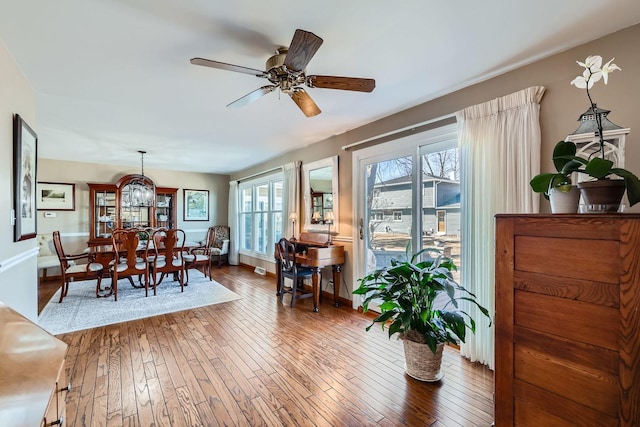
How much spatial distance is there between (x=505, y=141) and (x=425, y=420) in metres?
2.11

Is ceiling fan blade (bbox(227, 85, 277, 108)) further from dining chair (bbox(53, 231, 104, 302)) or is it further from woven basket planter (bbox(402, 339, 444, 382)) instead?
dining chair (bbox(53, 231, 104, 302))

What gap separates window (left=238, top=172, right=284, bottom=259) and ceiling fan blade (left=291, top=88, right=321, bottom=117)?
10.2 feet

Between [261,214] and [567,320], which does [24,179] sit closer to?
[567,320]

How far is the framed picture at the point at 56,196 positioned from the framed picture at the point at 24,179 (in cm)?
399

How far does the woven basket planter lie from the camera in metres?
2.13

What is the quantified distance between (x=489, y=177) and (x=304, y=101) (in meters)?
1.67

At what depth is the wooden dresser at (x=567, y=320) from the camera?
43.0 inches

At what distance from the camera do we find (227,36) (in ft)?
6.09

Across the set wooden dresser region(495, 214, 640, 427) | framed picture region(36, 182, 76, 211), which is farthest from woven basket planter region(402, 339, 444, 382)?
framed picture region(36, 182, 76, 211)

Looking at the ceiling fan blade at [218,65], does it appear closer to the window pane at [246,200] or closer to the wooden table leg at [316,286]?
the wooden table leg at [316,286]

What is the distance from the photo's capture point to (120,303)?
398cm

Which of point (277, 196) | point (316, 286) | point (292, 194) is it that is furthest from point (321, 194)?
point (277, 196)

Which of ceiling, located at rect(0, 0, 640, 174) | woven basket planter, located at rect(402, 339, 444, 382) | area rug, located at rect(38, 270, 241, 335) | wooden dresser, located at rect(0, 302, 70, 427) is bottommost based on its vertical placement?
area rug, located at rect(38, 270, 241, 335)

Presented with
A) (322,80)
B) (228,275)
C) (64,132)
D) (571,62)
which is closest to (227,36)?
(322,80)
